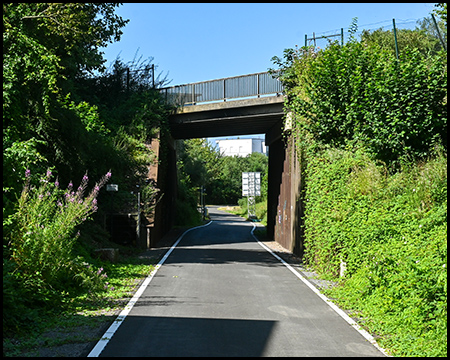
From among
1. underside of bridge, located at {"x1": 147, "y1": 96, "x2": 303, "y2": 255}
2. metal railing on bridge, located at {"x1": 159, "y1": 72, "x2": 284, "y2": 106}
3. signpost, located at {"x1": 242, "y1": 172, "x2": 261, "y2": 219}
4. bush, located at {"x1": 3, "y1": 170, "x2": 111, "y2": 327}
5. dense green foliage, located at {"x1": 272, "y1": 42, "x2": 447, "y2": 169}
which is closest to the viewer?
bush, located at {"x1": 3, "y1": 170, "x2": 111, "y2": 327}

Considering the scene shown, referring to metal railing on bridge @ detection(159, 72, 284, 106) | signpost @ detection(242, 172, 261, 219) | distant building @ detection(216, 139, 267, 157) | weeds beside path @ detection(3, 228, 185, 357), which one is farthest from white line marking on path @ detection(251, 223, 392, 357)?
distant building @ detection(216, 139, 267, 157)

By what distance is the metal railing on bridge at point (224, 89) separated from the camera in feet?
81.4

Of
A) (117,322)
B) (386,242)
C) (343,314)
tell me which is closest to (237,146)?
(386,242)

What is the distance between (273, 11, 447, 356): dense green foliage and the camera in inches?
305

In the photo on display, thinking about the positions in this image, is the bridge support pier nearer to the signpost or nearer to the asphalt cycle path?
the asphalt cycle path

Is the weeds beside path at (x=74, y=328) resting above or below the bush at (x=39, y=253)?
below

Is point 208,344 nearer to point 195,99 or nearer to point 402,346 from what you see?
point 402,346

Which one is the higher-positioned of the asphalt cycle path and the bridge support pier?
the bridge support pier

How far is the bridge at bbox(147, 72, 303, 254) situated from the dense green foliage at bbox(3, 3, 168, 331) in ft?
4.92

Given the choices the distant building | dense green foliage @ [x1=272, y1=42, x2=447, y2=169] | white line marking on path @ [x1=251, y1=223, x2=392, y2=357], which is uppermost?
the distant building

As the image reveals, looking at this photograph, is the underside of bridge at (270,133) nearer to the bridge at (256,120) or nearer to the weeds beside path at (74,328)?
the bridge at (256,120)

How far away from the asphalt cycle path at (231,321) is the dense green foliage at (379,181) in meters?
0.74

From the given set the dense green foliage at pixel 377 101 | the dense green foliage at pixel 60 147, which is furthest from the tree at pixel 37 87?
the dense green foliage at pixel 377 101

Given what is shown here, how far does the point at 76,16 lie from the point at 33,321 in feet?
36.6
